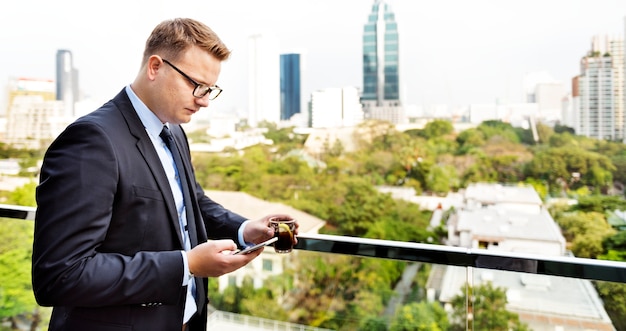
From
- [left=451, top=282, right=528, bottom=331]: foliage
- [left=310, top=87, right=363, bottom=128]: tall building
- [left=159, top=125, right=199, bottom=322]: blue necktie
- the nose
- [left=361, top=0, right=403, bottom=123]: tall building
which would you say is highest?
[left=361, top=0, right=403, bottom=123]: tall building

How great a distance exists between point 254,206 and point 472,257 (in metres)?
15.5

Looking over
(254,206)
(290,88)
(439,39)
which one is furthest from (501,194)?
(254,206)

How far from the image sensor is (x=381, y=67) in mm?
15141

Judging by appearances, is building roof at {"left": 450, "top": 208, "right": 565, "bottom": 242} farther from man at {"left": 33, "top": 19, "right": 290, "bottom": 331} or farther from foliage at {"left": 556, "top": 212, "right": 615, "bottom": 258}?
man at {"left": 33, "top": 19, "right": 290, "bottom": 331}

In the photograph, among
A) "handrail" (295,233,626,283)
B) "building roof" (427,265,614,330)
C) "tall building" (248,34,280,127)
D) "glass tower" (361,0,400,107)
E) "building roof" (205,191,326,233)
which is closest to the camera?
"handrail" (295,233,626,283)

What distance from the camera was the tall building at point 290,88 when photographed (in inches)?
523

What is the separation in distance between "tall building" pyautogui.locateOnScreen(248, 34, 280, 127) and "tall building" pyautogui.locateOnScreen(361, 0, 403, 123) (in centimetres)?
271

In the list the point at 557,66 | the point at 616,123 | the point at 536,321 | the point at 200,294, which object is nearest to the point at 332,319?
the point at 536,321

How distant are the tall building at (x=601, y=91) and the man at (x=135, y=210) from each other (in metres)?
12.7

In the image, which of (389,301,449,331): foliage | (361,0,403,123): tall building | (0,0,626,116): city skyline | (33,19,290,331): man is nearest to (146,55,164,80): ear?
(33,19,290,331): man

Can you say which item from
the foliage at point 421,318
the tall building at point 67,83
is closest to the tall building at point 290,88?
the tall building at point 67,83

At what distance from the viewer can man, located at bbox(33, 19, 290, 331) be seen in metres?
0.90

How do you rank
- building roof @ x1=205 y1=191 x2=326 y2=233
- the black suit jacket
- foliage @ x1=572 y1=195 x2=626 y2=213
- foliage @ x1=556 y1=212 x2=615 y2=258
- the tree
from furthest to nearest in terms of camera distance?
building roof @ x1=205 y1=191 x2=326 y2=233 → foliage @ x1=556 y1=212 x2=615 y2=258 → foliage @ x1=572 y1=195 x2=626 y2=213 → the tree → the black suit jacket

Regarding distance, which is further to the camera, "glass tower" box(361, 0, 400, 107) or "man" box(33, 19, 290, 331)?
"glass tower" box(361, 0, 400, 107)
